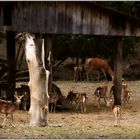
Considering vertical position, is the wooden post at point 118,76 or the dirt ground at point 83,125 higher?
the wooden post at point 118,76

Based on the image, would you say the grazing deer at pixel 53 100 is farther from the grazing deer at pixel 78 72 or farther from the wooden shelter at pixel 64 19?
the grazing deer at pixel 78 72

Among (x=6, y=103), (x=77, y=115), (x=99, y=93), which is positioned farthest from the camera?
(x=99, y=93)

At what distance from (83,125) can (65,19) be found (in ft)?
15.5

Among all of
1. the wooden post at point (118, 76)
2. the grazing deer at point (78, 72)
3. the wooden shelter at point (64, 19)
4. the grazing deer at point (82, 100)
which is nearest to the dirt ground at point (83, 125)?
the grazing deer at point (82, 100)

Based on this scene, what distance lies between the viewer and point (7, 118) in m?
15.0

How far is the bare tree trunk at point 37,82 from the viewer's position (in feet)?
43.1

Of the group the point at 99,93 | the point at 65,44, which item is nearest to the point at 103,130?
the point at 99,93

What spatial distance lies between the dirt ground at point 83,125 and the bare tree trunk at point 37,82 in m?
0.32

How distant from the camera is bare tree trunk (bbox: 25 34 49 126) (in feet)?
43.1

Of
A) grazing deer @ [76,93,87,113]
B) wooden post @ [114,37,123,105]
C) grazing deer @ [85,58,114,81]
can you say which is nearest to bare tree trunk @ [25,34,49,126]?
grazing deer @ [76,93,87,113]

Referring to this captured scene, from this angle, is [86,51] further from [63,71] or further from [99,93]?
[99,93]

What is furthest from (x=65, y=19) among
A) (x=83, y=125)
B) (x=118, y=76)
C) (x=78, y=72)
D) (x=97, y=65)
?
(x=78, y=72)

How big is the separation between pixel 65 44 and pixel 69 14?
970cm

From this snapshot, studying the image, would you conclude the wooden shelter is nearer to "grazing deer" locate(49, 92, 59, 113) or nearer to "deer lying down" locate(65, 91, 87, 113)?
"grazing deer" locate(49, 92, 59, 113)
